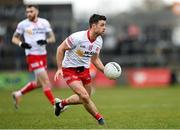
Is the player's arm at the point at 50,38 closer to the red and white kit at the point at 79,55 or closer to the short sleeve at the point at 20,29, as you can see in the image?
the short sleeve at the point at 20,29

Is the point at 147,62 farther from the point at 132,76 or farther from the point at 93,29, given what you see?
the point at 93,29

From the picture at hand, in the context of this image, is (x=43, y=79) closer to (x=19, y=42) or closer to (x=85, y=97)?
(x=19, y=42)

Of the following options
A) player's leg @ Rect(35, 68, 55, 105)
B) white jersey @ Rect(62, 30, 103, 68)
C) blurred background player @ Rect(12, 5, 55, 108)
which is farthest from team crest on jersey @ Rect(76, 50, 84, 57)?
blurred background player @ Rect(12, 5, 55, 108)

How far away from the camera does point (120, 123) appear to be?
1285 centimetres

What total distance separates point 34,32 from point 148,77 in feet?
53.9

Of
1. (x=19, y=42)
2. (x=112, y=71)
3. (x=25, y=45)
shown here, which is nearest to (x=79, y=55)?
(x=112, y=71)

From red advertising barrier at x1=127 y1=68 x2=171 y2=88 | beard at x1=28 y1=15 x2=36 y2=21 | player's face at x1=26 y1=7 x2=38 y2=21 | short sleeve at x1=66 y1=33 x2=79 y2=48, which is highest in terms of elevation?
short sleeve at x1=66 y1=33 x2=79 y2=48

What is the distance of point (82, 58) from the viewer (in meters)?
12.9

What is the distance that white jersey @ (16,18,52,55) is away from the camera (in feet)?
56.6

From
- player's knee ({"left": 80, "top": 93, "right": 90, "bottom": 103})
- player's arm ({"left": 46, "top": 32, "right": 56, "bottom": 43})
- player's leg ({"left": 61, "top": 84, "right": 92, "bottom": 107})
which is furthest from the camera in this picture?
player's arm ({"left": 46, "top": 32, "right": 56, "bottom": 43})

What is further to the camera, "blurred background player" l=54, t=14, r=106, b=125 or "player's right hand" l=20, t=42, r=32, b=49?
"player's right hand" l=20, t=42, r=32, b=49

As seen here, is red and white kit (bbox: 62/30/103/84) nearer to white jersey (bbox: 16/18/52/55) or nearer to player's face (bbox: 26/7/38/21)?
player's face (bbox: 26/7/38/21)

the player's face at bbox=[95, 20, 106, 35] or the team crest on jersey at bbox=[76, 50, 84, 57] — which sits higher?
the player's face at bbox=[95, 20, 106, 35]

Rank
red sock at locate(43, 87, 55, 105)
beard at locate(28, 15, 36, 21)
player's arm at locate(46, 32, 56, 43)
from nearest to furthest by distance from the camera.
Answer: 1. red sock at locate(43, 87, 55, 105)
2. beard at locate(28, 15, 36, 21)
3. player's arm at locate(46, 32, 56, 43)
